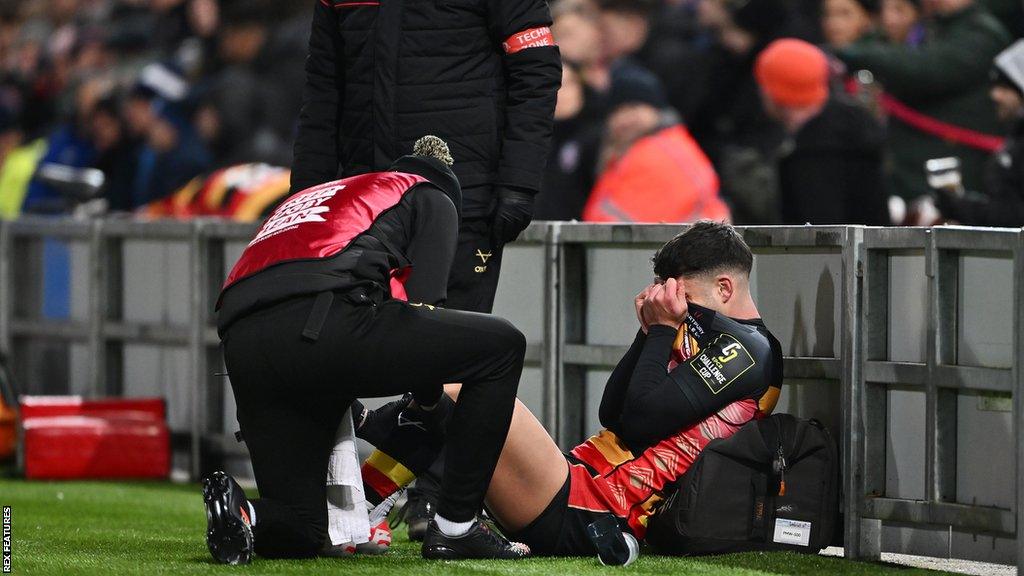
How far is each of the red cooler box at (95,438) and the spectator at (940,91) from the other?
3.55m

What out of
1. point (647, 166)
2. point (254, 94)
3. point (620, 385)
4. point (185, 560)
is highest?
point (254, 94)

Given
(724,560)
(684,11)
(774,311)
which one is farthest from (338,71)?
(684,11)

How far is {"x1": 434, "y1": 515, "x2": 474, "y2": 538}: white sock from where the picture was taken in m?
4.64

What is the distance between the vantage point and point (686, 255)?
16.5 feet

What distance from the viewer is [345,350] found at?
4.42 m

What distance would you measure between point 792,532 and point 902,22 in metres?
4.41

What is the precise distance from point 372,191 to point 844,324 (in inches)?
52.4


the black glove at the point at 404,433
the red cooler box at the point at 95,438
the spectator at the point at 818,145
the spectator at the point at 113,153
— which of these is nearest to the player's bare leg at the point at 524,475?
the black glove at the point at 404,433

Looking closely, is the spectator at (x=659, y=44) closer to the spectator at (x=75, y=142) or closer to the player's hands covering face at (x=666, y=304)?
the player's hands covering face at (x=666, y=304)

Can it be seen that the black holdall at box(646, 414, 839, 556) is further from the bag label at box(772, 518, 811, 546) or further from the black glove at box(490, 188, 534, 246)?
the black glove at box(490, 188, 534, 246)

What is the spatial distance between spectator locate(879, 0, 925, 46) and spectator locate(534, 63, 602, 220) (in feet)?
5.82

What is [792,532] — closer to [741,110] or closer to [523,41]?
[523,41]

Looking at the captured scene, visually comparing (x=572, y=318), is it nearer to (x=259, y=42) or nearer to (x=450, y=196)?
(x=450, y=196)

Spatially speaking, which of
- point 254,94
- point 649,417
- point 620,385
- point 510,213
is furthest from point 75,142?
point 649,417
